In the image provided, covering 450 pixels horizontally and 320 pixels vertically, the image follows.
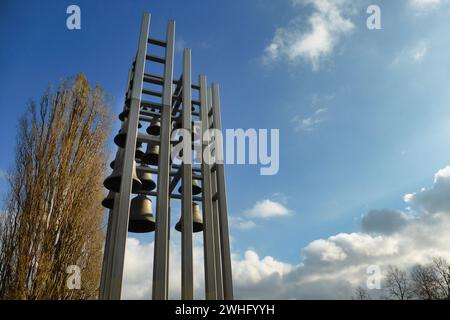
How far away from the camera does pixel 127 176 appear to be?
151 inches

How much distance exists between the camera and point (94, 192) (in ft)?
30.5

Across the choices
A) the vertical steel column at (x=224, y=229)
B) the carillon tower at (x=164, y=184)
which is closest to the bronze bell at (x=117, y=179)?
the carillon tower at (x=164, y=184)

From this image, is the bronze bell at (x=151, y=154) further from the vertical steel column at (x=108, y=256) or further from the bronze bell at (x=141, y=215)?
the bronze bell at (x=141, y=215)

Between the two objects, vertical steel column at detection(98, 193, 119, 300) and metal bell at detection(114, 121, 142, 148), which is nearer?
vertical steel column at detection(98, 193, 119, 300)

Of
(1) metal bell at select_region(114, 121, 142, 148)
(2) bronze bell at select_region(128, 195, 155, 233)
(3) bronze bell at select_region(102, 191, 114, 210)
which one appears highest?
(1) metal bell at select_region(114, 121, 142, 148)

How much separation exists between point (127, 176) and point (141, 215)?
692 millimetres

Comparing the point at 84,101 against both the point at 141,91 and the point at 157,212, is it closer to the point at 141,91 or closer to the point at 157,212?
the point at 141,91

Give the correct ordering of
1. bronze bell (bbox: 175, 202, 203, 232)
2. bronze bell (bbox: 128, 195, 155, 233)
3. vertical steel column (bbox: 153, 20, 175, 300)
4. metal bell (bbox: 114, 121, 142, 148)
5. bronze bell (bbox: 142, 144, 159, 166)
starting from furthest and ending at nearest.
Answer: bronze bell (bbox: 142, 144, 159, 166), bronze bell (bbox: 175, 202, 203, 232), metal bell (bbox: 114, 121, 142, 148), bronze bell (bbox: 128, 195, 155, 233), vertical steel column (bbox: 153, 20, 175, 300)

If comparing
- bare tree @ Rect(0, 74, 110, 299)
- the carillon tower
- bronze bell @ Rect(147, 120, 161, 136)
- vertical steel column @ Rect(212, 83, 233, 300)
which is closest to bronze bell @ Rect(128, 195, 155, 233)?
the carillon tower

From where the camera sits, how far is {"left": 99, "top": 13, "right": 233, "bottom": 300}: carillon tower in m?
3.59

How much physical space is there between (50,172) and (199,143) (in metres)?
4.87

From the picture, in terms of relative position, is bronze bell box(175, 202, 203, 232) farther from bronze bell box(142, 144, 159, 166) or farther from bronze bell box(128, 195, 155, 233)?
bronze bell box(142, 144, 159, 166)

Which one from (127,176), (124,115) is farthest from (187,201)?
(124,115)
